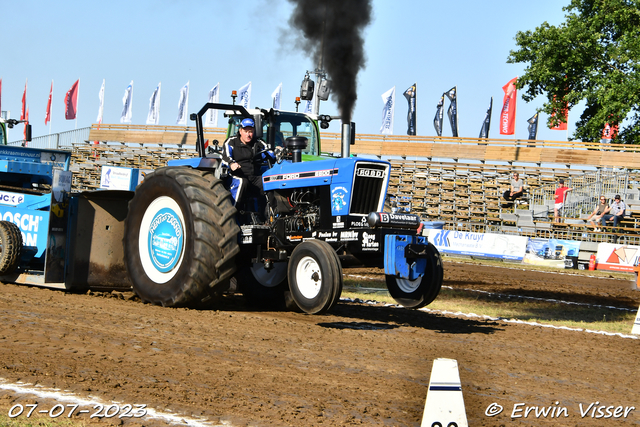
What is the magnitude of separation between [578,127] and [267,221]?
86.3ft

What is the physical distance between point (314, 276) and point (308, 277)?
3.7 inches

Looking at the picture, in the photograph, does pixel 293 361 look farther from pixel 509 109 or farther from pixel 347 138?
pixel 509 109

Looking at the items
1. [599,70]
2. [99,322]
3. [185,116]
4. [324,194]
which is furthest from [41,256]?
[185,116]

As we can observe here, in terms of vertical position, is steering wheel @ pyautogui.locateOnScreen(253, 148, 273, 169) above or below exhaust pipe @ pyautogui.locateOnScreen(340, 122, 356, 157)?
below

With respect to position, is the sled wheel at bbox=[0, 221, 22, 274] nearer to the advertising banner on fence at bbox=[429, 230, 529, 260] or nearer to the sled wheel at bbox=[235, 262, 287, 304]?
the sled wheel at bbox=[235, 262, 287, 304]

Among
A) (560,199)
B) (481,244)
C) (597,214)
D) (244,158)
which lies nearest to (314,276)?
(244,158)

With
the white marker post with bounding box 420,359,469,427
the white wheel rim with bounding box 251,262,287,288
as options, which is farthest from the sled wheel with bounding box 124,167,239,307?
the white marker post with bounding box 420,359,469,427

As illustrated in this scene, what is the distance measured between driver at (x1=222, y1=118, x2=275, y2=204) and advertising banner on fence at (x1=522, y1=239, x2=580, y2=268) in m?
16.2

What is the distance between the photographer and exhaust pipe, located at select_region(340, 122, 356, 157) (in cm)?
896

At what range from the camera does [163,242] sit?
8875 mm

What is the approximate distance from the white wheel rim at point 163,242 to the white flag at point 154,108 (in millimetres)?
40781

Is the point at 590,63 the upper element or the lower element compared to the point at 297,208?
upper

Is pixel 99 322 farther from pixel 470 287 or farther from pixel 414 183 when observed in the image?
pixel 414 183

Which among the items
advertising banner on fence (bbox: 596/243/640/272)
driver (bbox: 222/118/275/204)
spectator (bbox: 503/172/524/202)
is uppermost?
spectator (bbox: 503/172/524/202)
